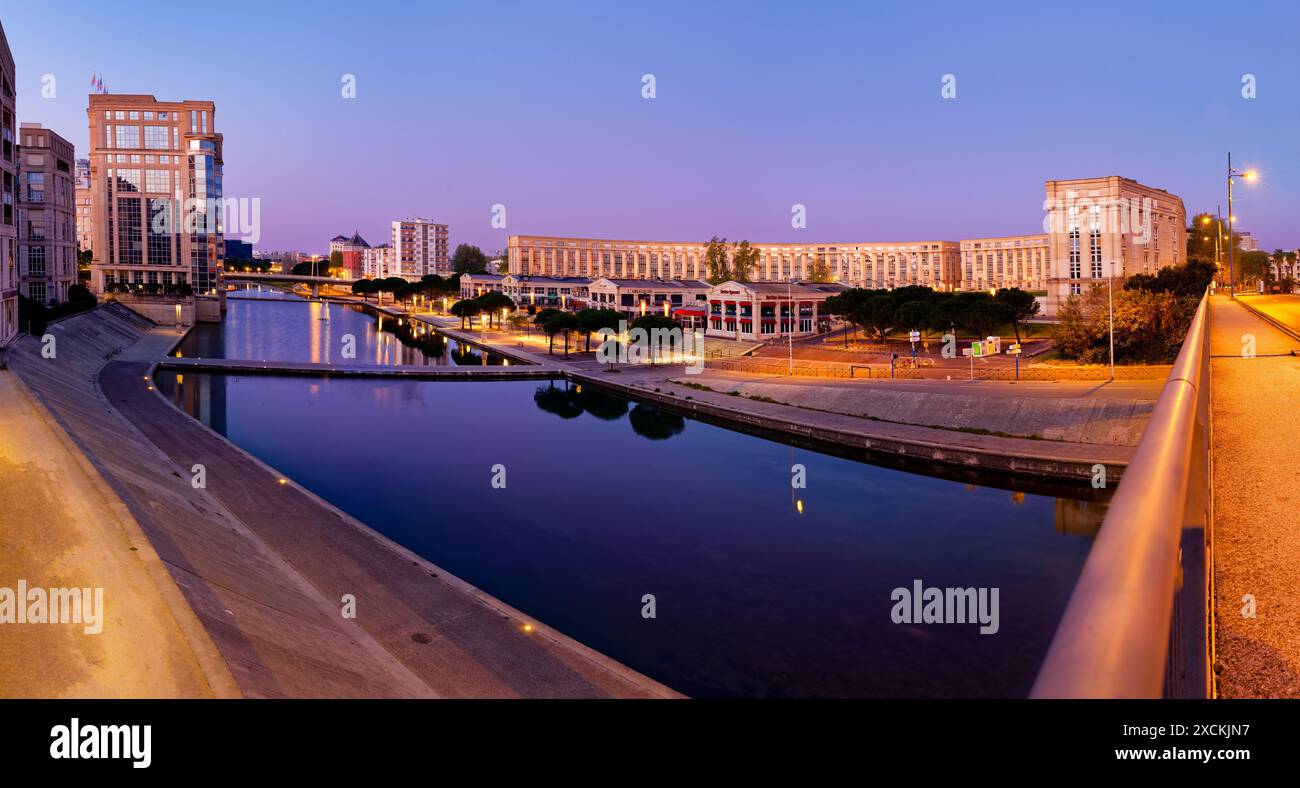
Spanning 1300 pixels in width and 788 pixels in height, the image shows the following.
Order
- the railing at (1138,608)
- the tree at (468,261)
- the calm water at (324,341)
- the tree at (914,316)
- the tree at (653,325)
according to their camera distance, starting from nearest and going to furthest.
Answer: the railing at (1138,608), the tree at (914,316), the tree at (653,325), the calm water at (324,341), the tree at (468,261)

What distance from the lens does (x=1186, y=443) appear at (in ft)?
8.52

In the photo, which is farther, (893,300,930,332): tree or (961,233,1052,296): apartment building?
(961,233,1052,296): apartment building

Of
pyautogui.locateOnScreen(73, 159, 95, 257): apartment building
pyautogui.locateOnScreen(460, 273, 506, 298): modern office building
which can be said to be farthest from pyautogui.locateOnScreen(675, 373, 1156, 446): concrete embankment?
pyautogui.locateOnScreen(73, 159, 95, 257): apartment building

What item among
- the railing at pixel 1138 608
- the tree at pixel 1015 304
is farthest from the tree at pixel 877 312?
the railing at pixel 1138 608

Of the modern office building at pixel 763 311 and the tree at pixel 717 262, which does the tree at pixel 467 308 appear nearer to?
the modern office building at pixel 763 311

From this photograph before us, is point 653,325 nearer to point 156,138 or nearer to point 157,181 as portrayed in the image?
point 157,181

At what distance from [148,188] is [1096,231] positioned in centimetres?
10510

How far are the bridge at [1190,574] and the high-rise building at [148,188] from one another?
111 m

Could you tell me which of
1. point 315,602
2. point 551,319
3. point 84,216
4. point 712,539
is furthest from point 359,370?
point 84,216

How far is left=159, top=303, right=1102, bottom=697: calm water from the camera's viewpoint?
15.9m

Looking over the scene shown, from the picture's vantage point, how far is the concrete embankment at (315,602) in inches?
484

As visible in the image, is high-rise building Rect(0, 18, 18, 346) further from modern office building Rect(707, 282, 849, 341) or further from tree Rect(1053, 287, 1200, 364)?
modern office building Rect(707, 282, 849, 341)

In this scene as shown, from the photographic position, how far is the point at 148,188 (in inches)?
3905
